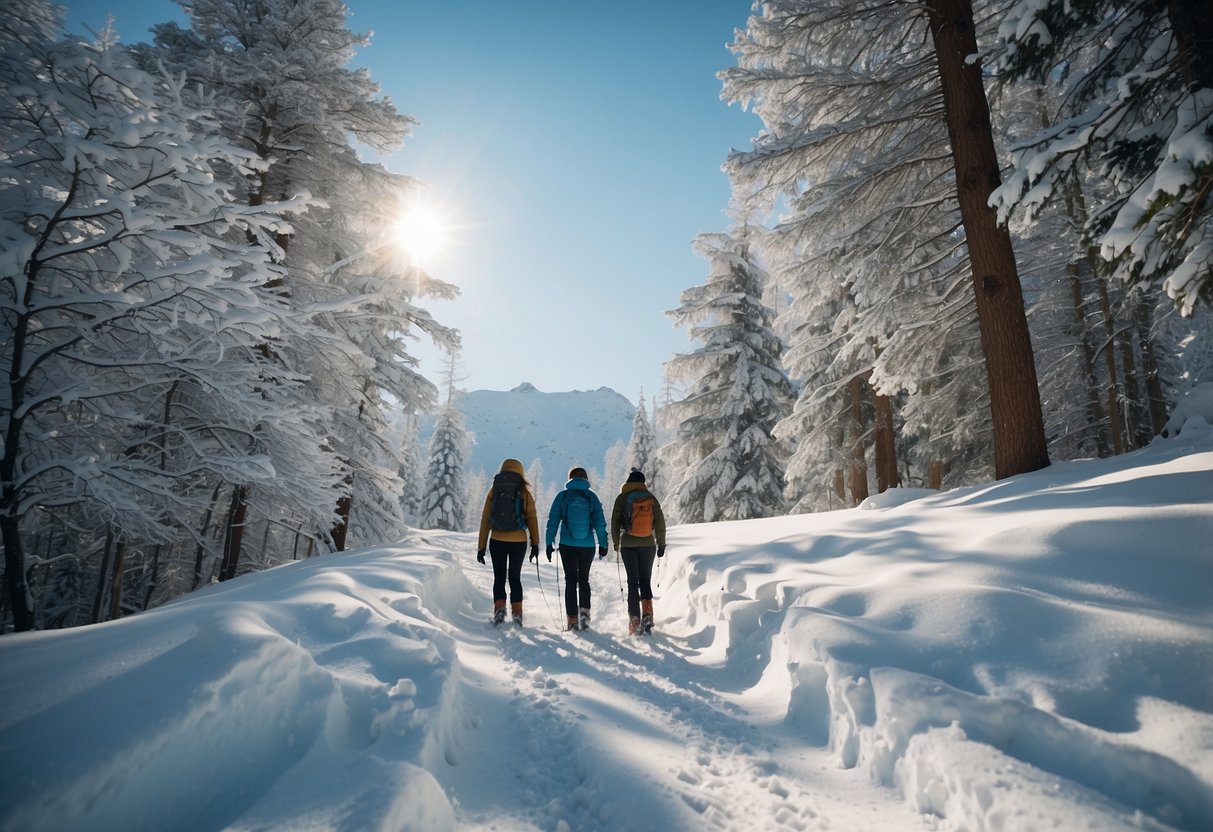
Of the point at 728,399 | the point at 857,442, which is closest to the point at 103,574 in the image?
the point at 728,399

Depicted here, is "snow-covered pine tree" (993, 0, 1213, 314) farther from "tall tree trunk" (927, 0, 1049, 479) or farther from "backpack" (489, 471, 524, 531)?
"backpack" (489, 471, 524, 531)

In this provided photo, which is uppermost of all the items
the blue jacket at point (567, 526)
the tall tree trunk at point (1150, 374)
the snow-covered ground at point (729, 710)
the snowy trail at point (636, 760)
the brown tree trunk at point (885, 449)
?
the tall tree trunk at point (1150, 374)

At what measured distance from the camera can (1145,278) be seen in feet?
13.4

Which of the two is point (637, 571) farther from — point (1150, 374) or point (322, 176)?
point (1150, 374)

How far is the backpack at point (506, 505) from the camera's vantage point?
21.3 ft

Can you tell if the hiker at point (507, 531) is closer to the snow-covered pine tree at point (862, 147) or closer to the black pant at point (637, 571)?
the black pant at point (637, 571)

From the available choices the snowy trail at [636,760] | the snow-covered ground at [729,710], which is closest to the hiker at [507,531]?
the snowy trail at [636,760]

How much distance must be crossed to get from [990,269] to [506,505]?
7169 millimetres

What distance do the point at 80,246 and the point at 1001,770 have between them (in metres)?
7.37

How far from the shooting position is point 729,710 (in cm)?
371

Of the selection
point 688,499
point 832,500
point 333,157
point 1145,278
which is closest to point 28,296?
point 333,157

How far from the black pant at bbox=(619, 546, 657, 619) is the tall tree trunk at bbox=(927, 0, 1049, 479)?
480 cm

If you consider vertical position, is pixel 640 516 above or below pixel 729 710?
above

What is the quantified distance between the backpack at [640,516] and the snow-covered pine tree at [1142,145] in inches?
191
